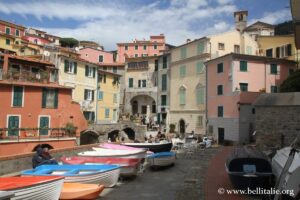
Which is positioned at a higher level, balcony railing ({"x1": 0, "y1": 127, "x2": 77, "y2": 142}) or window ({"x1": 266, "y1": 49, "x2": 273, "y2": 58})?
window ({"x1": 266, "y1": 49, "x2": 273, "y2": 58})

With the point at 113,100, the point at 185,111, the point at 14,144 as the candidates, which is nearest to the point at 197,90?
the point at 185,111

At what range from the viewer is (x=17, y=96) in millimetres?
Answer: 27000

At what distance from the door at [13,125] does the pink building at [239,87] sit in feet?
70.1

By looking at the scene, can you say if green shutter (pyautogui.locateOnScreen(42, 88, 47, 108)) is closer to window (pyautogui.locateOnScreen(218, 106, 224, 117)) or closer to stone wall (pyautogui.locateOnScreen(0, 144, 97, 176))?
stone wall (pyautogui.locateOnScreen(0, 144, 97, 176))

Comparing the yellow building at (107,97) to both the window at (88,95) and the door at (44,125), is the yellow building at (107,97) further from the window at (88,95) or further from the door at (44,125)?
the door at (44,125)

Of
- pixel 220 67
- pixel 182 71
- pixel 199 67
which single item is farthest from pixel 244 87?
pixel 182 71

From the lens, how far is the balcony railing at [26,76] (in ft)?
87.1

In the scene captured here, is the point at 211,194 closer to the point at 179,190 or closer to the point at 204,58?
the point at 179,190

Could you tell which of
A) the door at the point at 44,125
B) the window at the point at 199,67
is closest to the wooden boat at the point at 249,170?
the door at the point at 44,125

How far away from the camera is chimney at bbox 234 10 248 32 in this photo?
52594 mm

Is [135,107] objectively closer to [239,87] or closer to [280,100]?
[239,87]

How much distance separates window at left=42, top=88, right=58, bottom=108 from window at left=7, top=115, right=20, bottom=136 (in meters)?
2.74

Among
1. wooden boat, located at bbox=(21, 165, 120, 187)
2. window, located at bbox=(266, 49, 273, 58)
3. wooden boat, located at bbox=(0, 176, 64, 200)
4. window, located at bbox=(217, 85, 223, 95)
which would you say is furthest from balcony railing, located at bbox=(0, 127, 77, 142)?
window, located at bbox=(266, 49, 273, 58)

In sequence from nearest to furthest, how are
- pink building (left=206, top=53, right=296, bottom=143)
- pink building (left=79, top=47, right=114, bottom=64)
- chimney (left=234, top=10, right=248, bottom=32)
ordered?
pink building (left=206, top=53, right=296, bottom=143)
chimney (left=234, top=10, right=248, bottom=32)
pink building (left=79, top=47, right=114, bottom=64)
